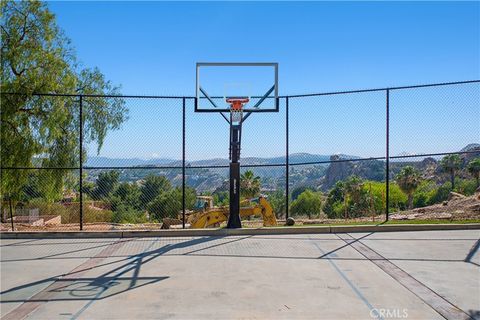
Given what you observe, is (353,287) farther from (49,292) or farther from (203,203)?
(203,203)

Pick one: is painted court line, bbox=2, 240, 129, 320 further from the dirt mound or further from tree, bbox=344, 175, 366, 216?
tree, bbox=344, 175, 366, 216

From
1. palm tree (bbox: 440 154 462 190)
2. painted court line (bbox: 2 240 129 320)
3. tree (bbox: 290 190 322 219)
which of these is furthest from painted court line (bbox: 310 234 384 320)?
tree (bbox: 290 190 322 219)

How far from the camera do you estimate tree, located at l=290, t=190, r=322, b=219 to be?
7038 cm

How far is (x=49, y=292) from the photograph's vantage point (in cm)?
626

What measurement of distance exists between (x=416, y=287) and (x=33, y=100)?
1533 cm

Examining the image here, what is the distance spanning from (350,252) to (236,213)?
3662 mm

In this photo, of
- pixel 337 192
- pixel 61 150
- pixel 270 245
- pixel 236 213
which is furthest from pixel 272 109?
pixel 337 192

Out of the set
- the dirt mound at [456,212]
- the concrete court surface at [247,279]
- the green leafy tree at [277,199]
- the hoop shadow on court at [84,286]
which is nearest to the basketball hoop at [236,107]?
the concrete court surface at [247,279]

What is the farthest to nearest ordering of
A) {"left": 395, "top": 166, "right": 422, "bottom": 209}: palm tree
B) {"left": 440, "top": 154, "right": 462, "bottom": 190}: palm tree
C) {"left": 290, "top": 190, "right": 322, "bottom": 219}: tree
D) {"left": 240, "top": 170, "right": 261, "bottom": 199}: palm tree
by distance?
1. {"left": 290, "top": 190, "right": 322, "bottom": 219}: tree
2. {"left": 440, "top": 154, "right": 462, "bottom": 190}: palm tree
3. {"left": 395, "top": 166, "right": 422, "bottom": 209}: palm tree
4. {"left": 240, "top": 170, "right": 261, "bottom": 199}: palm tree

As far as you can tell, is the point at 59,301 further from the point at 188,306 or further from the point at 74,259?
the point at 74,259

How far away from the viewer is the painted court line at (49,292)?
5.39 metres

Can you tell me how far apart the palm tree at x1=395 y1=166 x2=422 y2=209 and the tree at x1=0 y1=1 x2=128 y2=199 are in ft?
145

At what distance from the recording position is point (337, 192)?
7706 centimetres

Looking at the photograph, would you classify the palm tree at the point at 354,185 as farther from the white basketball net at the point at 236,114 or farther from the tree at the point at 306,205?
the white basketball net at the point at 236,114
